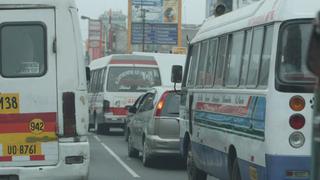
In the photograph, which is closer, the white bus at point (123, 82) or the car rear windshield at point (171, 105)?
the car rear windshield at point (171, 105)

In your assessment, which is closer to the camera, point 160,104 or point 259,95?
point 259,95

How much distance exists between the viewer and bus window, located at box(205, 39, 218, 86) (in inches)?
400

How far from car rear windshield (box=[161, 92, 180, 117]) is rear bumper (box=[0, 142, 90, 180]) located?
6.61m

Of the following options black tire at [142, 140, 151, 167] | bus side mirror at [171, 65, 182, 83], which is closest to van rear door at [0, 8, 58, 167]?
bus side mirror at [171, 65, 182, 83]

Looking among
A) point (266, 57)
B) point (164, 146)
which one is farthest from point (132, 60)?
point (266, 57)

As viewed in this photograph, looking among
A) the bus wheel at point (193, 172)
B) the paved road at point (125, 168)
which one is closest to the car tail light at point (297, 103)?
the bus wheel at point (193, 172)

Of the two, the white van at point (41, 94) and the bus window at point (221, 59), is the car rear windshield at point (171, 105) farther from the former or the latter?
the white van at point (41, 94)

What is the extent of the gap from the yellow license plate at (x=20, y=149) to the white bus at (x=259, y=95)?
2.28 m

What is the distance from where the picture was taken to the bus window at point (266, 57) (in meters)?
7.52

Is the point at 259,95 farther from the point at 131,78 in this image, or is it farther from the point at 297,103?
the point at 131,78

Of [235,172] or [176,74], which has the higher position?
[176,74]

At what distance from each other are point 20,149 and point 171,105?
6.96 m

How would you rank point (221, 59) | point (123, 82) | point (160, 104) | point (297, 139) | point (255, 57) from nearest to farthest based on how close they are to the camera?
point (297, 139) < point (255, 57) < point (221, 59) < point (160, 104) < point (123, 82)

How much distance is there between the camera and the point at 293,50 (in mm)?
7285
